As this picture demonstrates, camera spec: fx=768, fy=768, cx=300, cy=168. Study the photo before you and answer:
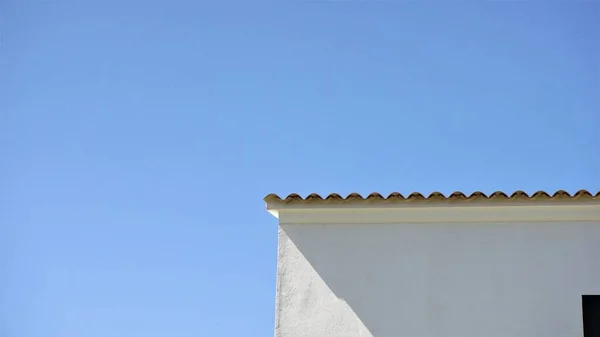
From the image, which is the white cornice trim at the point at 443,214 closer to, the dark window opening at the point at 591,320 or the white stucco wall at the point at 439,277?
the white stucco wall at the point at 439,277

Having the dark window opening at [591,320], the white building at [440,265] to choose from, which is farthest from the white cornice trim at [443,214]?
the dark window opening at [591,320]

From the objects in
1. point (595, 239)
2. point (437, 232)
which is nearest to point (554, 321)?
point (595, 239)

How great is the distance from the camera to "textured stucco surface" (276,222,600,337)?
816cm

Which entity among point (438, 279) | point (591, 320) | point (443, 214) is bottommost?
point (591, 320)

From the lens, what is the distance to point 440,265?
8.37m

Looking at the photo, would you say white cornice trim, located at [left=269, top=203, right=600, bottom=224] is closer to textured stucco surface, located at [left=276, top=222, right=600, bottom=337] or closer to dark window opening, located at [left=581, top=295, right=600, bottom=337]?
textured stucco surface, located at [left=276, top=222, right=600, bottom=337]

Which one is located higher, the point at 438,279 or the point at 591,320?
the point at 438,279

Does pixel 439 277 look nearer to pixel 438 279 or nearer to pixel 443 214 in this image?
pixel 438 279

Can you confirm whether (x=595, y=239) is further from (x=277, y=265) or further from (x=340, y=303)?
(x=277, y=265)

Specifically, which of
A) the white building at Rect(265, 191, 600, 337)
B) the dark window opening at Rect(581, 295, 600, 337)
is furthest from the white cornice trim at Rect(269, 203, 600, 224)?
the dark window opening at Rect(581, 295, 600, 337)

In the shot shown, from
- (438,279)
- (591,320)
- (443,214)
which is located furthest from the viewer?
(443,214)

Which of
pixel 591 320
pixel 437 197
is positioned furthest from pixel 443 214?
pixel 591 320

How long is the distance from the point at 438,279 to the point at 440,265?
6.1 inches

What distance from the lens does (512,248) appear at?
27.5 feet
